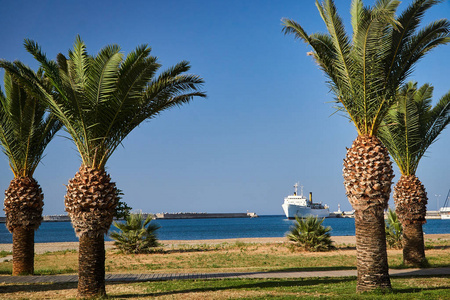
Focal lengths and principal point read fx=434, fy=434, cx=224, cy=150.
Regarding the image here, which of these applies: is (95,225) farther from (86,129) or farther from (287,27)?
(287,27)

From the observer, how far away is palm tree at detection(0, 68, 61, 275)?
14.2 meters

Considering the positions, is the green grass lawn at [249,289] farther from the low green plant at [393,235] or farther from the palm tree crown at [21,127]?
the low green plant at [393,235]

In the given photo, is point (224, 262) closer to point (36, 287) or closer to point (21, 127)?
point (36, 287)

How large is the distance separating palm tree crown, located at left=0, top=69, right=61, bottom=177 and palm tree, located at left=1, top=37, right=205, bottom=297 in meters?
3.33

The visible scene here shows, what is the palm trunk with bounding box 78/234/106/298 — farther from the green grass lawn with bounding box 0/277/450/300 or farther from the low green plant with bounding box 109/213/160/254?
the low green plant with bounding box 109/213/160/254

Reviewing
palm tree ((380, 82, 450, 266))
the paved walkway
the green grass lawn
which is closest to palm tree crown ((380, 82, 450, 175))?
palm tree ((380, 82, 450, 266))

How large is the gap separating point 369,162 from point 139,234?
14890 millimetres

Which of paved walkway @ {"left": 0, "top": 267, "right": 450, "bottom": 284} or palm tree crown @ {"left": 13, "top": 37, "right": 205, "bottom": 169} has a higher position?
palm tree crown @ {"left": 13, "top": 37, "right": 205, "bottom": 169}

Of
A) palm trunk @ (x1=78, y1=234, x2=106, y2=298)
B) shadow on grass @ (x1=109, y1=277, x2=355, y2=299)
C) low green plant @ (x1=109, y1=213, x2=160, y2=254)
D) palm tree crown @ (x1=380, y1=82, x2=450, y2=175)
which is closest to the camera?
palm trunk @ (x1=78, y1=234, x2=106, y2=298)

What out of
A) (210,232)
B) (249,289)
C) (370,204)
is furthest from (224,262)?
(210,232)

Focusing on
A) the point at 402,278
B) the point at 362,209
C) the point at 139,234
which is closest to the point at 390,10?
the point at 362,209

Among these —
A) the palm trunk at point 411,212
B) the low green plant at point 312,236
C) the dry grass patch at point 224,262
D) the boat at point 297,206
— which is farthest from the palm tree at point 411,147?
the boat at point 297,206

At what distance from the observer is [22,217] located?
14344 millimetres

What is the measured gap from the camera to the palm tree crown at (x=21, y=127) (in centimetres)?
1420
